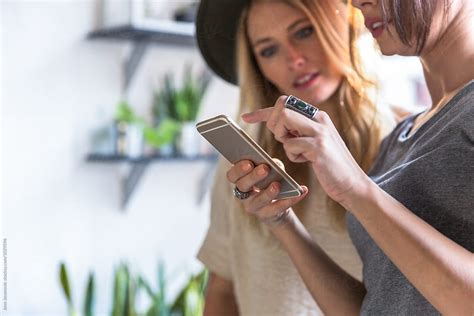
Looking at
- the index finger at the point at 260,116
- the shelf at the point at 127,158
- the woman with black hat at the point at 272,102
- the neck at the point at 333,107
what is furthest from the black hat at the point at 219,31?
the shelf at the point at 127,158

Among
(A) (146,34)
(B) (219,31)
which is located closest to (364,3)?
(B) (219,31)

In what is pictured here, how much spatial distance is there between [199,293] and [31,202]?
53 centimetres

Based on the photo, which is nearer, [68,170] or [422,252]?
[422,252]

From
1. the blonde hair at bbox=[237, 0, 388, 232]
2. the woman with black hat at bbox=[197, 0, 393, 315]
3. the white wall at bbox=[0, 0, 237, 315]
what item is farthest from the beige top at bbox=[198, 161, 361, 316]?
the white wall at bbox=[0, 0, 237, 315]

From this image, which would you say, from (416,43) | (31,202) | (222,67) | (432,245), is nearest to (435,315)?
(432,245)

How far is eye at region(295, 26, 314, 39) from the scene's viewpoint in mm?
1083

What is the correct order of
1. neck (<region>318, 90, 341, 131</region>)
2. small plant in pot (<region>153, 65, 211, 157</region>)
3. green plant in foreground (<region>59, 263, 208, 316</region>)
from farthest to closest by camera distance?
small plant in pot (<region>153, 65, 211, 157</region>) → green plant in foreground (<region>59, 263, 208, 316</region>) → neck (<region>318, 90, 341, 131</region>)

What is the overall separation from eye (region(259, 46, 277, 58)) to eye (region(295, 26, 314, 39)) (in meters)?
0.04

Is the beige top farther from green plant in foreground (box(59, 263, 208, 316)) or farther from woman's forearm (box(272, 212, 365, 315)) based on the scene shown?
green plant in foreground (box(59, 263, 208, 316))

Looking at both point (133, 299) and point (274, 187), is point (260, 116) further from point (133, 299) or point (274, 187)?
point (133, 299)

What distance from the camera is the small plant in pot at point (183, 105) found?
7.52 feet

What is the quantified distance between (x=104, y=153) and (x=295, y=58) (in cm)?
125

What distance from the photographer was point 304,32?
3.57 ft

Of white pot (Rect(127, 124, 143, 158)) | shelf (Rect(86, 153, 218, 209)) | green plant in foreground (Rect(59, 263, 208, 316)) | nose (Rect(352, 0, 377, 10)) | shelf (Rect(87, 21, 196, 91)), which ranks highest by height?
nose (Rect(352, 0, 377, 10))
